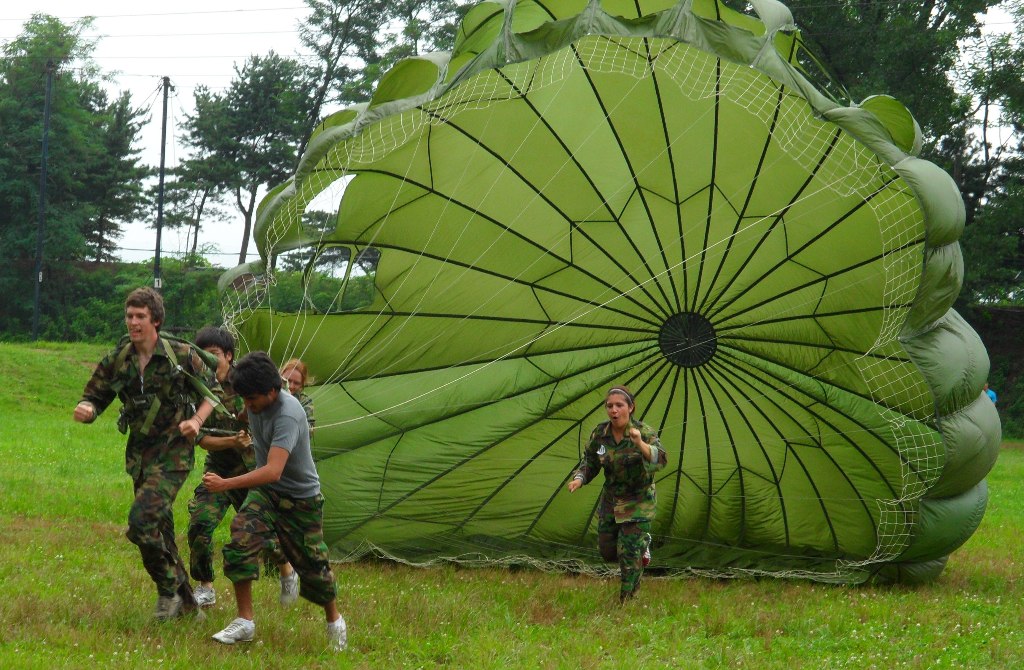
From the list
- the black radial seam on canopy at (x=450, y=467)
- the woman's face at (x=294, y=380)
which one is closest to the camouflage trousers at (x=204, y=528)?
the woman's face at (x=294, y=380)

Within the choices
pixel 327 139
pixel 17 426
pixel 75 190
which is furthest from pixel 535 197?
pixel 75 190

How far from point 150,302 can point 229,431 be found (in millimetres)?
928

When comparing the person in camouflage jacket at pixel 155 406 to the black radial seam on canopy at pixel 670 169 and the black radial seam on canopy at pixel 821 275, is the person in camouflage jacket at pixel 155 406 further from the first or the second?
the black radial seam on canopy at pixel 821 275

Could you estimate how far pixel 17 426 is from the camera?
17.5 metres

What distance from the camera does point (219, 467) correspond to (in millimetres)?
6832

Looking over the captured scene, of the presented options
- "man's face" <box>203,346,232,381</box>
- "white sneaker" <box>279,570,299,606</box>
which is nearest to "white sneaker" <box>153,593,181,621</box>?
"white sneaker" <box>279,570,299,606</box>

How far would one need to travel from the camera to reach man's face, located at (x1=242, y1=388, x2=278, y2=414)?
5.45m

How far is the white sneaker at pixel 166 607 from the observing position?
6094 mm

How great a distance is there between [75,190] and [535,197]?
40746 mm

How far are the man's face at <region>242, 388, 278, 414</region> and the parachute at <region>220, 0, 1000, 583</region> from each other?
2.59 metres

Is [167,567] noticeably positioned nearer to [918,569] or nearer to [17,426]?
[918,569]

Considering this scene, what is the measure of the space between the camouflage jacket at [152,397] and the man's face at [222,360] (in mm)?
533

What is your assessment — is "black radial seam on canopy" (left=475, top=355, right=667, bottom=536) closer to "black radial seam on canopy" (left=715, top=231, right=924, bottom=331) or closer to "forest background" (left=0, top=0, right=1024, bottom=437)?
"black radial seam on canopy" (left=715, top=231, right=924, bottom=331)

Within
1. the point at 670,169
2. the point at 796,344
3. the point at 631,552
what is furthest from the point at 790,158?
the point at 631,552
